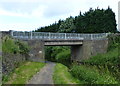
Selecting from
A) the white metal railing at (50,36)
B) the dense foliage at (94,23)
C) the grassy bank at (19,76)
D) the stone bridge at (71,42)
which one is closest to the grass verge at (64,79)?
the grassy bank at (19,76)

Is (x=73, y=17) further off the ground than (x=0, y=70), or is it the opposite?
(x=73, y=17)

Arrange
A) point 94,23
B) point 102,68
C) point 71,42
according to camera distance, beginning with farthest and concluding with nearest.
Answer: point 94,23 < point 71,42 < point 102,68

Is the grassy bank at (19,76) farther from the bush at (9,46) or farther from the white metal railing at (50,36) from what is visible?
the white metal railing at (50,36)

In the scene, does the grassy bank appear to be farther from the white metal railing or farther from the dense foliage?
the dense foliage

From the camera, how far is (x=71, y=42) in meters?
52.5

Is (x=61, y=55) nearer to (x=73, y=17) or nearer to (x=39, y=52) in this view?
(x=39, y=52)

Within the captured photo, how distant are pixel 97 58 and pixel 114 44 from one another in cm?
510

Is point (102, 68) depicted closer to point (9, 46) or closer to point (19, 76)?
point (19, 76)


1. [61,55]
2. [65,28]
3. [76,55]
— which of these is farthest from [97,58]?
[65,28]

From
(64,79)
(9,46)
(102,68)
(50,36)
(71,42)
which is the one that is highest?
(50,36)

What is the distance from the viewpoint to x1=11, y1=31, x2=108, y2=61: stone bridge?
4412 cm

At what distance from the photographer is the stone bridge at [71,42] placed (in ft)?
145

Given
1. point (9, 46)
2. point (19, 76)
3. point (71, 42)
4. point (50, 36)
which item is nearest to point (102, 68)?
point (19, 76)

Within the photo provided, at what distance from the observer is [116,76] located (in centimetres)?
1717
